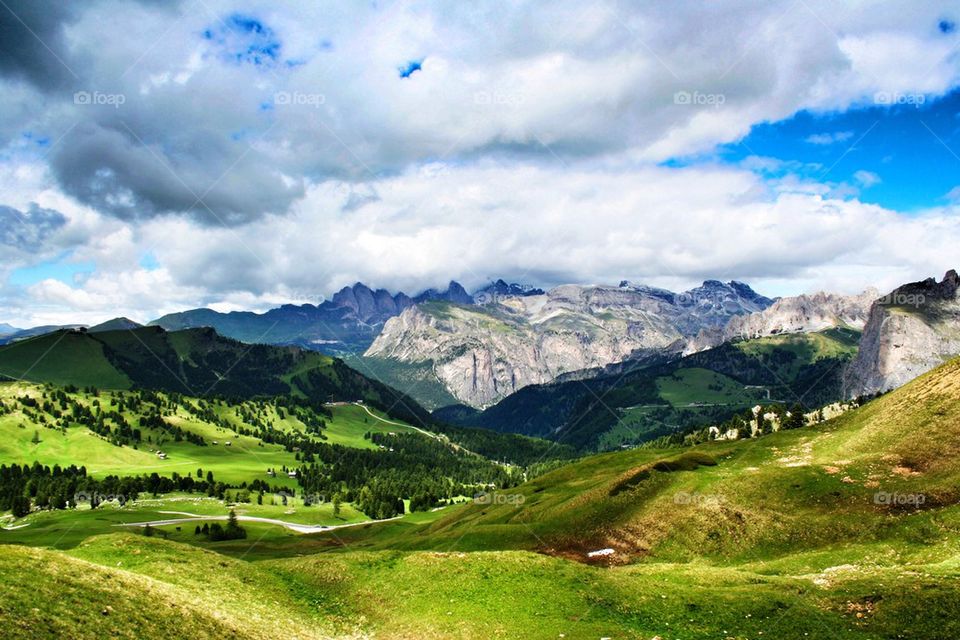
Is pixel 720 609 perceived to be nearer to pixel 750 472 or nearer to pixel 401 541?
pixel 750 472

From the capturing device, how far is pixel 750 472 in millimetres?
83062

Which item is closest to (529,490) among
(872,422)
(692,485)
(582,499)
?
(582,499)

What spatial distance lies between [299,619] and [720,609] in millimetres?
32081
